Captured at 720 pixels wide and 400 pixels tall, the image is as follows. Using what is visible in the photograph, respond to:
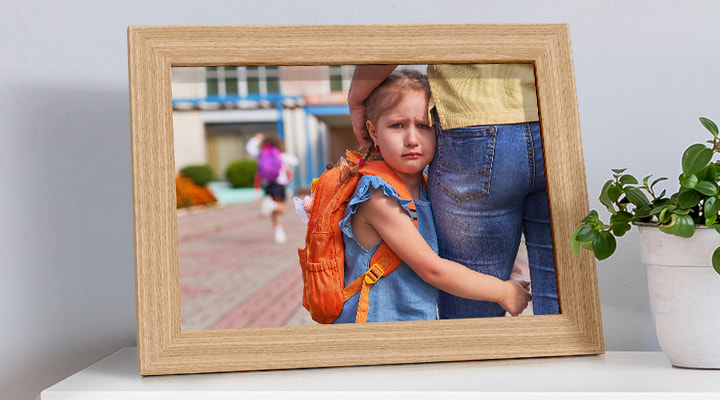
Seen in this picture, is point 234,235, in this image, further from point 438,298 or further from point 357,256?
point 438,298

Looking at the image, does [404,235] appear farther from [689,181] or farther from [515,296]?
[689,181]

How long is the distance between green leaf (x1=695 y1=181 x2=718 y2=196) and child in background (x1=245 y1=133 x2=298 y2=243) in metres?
0.54

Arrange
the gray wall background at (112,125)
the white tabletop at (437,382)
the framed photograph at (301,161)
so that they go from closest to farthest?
the white tabletop at (437,382), the framed photograph at (301,161), the gray wall background at (112,125)

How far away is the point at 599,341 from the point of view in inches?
32.7

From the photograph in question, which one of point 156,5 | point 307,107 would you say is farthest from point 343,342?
point 156,5

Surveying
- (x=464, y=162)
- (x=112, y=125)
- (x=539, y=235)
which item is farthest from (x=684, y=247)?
(x=112, y=125)

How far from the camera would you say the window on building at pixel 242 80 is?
0.85 m

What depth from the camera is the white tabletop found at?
677 mm

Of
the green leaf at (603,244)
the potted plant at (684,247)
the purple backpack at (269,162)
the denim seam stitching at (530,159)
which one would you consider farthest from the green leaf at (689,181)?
the purple backpack at (269,162)

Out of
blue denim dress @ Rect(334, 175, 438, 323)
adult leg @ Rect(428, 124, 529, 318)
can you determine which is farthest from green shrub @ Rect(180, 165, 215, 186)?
adult leg @ Rect(428, 124, 529, 318)

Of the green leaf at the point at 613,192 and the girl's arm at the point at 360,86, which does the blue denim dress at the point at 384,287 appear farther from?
the green leaf at the point at 613,192

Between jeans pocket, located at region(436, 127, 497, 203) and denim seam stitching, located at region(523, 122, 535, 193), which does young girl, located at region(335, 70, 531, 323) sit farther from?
denim seam stitching, located at region(523, 122, 535, 193)

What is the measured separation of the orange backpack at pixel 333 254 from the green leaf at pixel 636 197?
0.98ft

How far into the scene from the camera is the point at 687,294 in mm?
735
